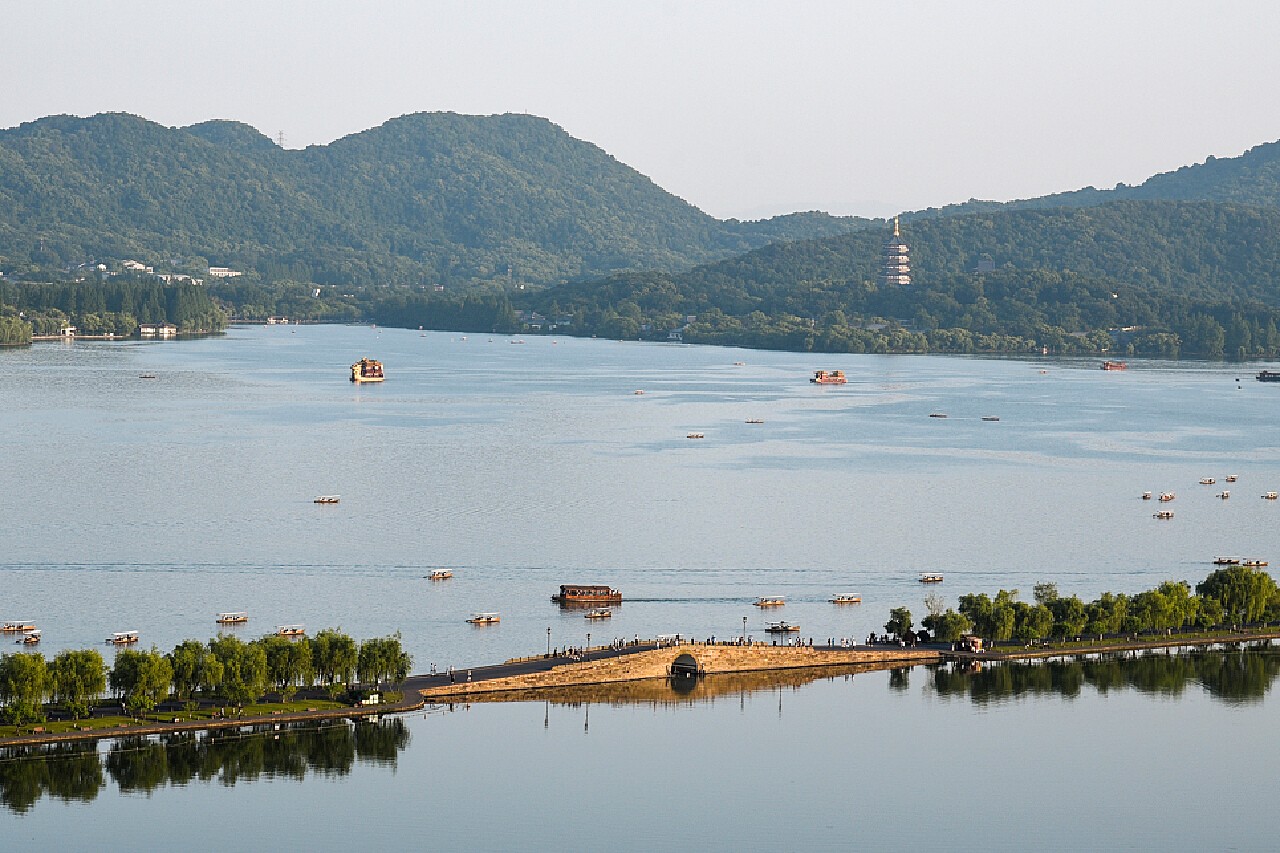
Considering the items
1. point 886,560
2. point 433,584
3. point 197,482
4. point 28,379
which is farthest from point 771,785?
point 28,379

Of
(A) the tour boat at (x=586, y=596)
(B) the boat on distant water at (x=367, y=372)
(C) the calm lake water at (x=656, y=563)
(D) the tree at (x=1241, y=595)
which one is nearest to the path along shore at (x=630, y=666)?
(C) the calm lake water at (x=656, y=563)

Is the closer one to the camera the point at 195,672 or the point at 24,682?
the point at 24,682

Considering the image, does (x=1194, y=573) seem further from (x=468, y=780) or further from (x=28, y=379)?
(x=28, y=379)

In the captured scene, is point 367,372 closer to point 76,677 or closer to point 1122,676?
point 1122,676

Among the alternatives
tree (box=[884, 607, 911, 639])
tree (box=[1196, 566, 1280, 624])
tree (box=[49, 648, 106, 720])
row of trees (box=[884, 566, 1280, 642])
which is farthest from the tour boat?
tree (box=[49, 648, 106, 720])

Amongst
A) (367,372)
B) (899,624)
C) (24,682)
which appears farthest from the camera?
(367,372)

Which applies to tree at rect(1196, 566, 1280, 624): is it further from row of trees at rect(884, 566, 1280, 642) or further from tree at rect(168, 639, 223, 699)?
tree at rect(168, 639, 223, 699)

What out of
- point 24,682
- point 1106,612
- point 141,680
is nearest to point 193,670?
point 141,680
